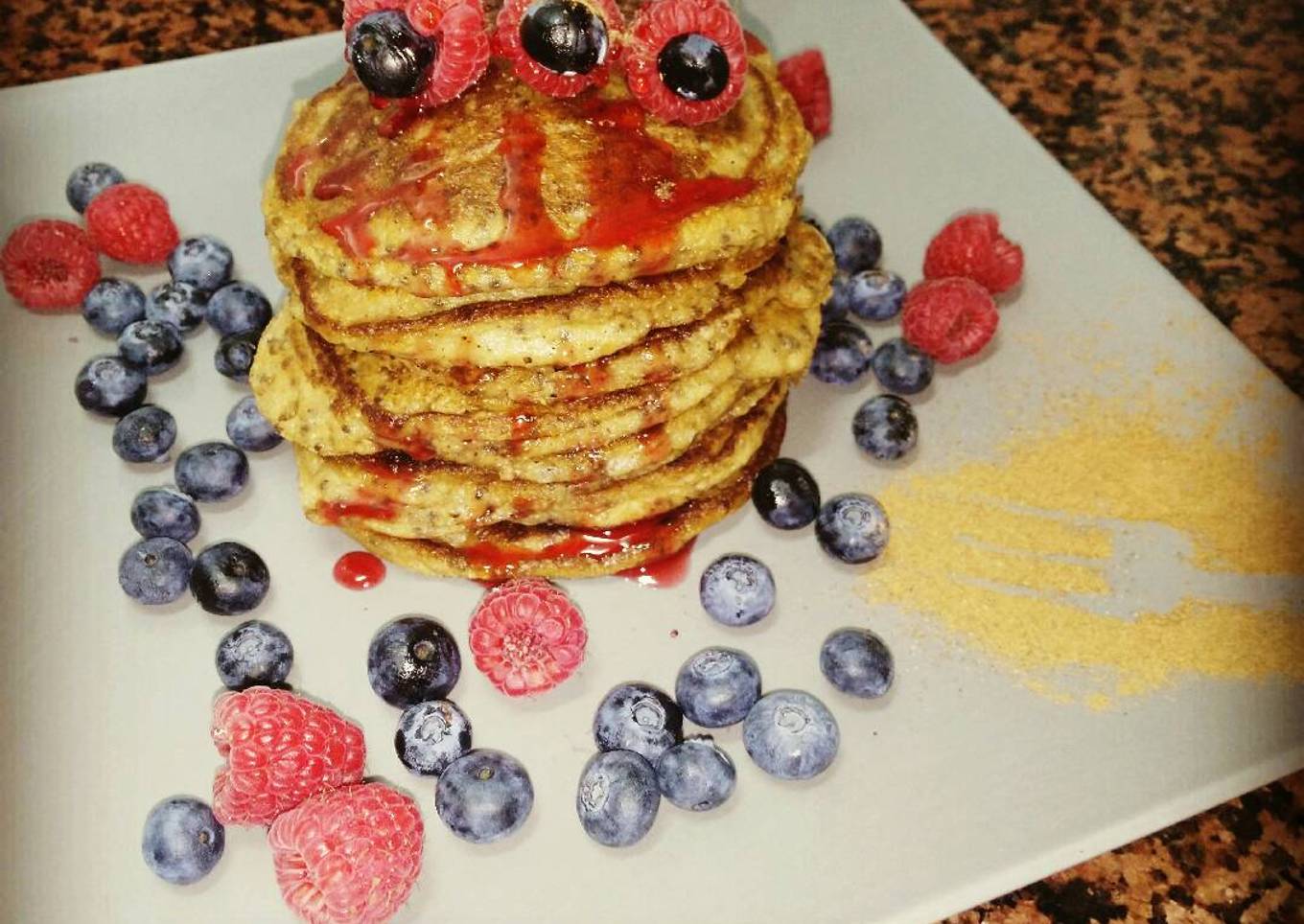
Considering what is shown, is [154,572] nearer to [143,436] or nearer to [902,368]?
[143,436]

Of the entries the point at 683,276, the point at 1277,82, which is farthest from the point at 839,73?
the point at 683,276

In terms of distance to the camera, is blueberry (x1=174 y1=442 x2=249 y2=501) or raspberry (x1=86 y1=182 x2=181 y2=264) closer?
blueberry (x1=174 y1=442 x2=249 y2=501)

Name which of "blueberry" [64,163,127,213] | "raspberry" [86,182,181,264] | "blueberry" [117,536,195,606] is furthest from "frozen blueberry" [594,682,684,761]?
"blueberry" [64,163,127,213]

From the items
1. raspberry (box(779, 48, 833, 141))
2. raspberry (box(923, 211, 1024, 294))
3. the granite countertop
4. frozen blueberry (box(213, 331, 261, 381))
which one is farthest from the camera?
raspberry (box(779, 48, 833, 141))

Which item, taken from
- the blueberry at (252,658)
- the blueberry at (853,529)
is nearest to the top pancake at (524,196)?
the blueberry at (853,529)

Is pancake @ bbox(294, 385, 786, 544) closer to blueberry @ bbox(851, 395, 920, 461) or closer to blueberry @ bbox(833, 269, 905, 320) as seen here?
blueberry @ bbox(851, 395, 920, 461)
